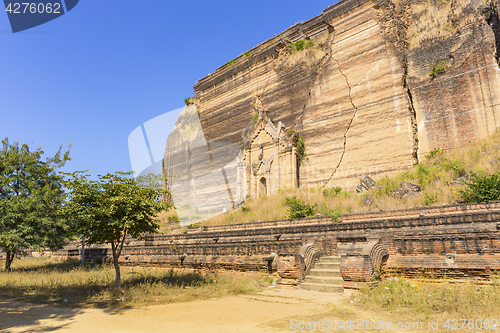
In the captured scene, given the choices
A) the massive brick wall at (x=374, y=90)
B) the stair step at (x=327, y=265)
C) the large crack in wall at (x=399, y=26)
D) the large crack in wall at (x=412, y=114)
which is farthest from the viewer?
the large crack in wall at (x=399, y=26)

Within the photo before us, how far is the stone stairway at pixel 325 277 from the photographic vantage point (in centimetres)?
830

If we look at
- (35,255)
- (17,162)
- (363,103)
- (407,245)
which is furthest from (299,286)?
(35,255)

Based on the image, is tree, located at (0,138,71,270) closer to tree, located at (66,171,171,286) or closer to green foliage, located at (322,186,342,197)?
tree, located at (66,171,171,286)

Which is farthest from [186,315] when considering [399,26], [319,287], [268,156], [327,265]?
[399,26]

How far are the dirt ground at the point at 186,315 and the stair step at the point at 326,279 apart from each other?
592 millimetres

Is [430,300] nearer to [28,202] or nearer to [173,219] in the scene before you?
[28,202]

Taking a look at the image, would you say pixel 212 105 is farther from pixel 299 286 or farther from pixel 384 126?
pixel 299 286

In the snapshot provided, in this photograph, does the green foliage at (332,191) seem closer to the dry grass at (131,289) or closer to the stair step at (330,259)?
the stair step at (330,259)

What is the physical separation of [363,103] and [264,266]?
51.4 ft

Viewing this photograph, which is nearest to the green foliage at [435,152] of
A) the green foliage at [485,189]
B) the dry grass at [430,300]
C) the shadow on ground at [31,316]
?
the green foliage at [485,189]

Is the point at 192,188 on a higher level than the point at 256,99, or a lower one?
lower

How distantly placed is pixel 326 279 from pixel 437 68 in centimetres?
1576

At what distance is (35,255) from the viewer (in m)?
26.8

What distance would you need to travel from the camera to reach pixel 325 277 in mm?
8844
